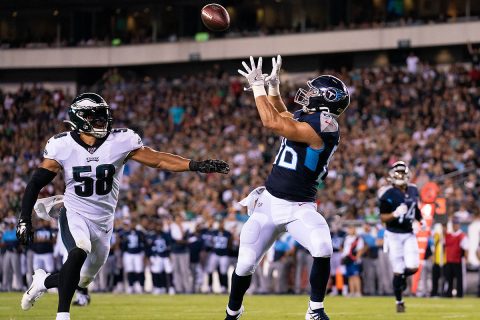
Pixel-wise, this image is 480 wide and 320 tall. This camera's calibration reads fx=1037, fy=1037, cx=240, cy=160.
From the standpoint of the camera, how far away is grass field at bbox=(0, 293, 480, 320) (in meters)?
11.8

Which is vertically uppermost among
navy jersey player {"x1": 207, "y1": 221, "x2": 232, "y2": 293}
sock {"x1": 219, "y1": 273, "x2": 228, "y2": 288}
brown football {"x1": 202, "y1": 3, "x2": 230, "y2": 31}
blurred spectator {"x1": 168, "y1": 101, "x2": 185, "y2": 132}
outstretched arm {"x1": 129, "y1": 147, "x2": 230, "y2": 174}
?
blurred spectator {"x1": 168, "y1": 101, "x2": 185, "y2": 132}

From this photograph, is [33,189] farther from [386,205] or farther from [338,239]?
[338,239]

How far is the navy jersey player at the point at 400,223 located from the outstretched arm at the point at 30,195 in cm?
622

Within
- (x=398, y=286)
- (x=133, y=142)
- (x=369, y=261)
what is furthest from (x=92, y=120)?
(x=369, y=261)

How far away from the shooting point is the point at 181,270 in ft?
66.9

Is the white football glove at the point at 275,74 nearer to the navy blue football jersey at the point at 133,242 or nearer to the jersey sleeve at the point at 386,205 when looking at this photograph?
the jersey sleeve at the point at 386,205

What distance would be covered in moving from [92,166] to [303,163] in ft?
5.59

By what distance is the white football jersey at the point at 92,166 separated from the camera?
27.3 ft

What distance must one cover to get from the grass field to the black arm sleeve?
3.33 meters

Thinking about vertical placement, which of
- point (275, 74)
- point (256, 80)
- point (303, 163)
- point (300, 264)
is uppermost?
point (275, 74)

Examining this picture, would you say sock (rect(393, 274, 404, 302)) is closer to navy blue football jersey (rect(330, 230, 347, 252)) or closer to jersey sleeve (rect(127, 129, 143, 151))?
jersey sleeve (rect(127, 129, 143, 151))

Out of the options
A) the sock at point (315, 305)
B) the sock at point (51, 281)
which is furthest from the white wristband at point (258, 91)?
the sock at point (51, 281)

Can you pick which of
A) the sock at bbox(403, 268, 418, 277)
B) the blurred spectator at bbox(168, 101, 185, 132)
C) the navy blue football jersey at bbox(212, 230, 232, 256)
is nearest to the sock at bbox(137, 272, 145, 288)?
the navy blue football jersey at bbox(212, 230, 232, 256)

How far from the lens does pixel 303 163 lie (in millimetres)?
8172
